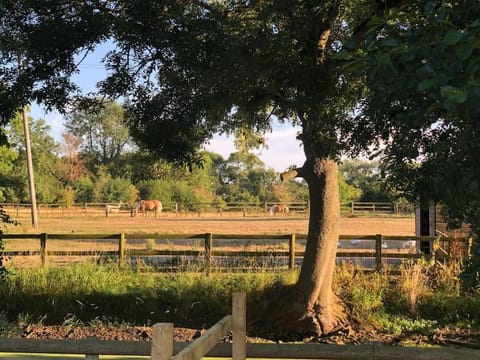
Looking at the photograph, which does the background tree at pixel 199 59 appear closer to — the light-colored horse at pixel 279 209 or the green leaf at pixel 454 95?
the green leaf at pixel 454 95

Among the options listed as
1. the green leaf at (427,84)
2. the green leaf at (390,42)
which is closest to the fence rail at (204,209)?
the green leaf at (390,42)

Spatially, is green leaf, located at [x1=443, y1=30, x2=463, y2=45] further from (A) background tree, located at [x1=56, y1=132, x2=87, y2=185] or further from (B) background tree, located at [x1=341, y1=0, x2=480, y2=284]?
(A) background tree, located at [x1=56, y1=132, x2=87, y2=185]

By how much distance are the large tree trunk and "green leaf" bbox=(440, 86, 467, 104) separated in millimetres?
7542

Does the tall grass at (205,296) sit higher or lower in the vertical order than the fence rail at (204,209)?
lower

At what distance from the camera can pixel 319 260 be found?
30.3ft

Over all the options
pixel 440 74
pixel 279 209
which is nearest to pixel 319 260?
pixel 440 74

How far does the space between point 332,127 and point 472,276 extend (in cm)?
370

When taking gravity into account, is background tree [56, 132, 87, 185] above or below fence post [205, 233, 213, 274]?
above

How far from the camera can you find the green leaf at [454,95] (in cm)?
146

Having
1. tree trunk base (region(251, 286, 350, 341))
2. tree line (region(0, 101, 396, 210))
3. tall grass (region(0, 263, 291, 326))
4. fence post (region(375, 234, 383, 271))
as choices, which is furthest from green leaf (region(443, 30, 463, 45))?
tree line (region(0, 101, 396, 210))

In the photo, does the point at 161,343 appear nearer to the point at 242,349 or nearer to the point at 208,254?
the point at 242,349

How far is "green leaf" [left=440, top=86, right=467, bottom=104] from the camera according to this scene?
4.78 feet

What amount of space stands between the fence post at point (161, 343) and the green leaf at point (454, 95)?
1.44 m

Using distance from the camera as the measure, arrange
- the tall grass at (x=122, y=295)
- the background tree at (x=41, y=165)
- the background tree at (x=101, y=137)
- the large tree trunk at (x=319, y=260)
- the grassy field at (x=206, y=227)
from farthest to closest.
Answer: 1. the background tree at (x=101, y=137)
2. the background tree at (x=41, y=165)
3. the grassy field at (x=206, y=227)
4. the tall grass at (x=122, y=295)
5. the large tree trunk at (x=319, y=260)
